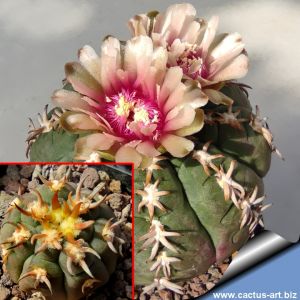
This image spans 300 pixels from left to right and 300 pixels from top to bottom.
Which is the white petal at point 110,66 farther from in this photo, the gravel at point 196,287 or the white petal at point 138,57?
the gravel at point 196,287

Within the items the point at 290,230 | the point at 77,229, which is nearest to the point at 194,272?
the point at 77,229

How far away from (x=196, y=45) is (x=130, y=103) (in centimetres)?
15

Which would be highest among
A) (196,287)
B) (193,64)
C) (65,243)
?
(193,64)

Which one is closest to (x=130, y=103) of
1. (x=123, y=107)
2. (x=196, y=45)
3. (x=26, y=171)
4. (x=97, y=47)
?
(x=123, y=107)

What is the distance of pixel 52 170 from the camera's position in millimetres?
1272

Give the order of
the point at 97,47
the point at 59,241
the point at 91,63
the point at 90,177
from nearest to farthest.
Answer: the point at 59,241 → the point at 91,63 → the point at 90,177 → the point at 97,47

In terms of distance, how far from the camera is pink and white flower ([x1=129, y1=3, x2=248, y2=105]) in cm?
115

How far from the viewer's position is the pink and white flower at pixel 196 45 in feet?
3.78

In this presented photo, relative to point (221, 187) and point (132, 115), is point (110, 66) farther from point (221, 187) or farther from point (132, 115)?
point (221, 187)

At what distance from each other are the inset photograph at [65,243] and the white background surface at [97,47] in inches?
19.4

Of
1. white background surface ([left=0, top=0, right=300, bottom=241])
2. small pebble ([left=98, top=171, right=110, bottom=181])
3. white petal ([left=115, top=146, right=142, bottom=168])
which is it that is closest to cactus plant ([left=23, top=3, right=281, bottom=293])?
white petal ([left=115, top=146, right=142, bottom=168])

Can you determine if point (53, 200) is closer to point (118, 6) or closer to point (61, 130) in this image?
point (61, 130)

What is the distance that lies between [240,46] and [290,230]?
457 millimetres

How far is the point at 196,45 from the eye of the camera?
1196 mm
